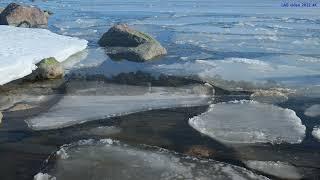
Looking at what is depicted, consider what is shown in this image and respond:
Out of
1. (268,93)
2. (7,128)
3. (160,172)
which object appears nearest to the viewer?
(160,172)

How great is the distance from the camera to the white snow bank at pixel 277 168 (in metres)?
5.31

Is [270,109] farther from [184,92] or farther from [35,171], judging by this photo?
[35,171]

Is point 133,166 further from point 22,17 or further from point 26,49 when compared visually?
point 22,17

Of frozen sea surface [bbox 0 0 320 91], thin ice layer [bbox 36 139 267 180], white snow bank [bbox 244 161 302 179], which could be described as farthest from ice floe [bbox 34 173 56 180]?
frozen sea surface [bbox 0 0 320 91]

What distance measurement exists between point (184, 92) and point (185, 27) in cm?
1078

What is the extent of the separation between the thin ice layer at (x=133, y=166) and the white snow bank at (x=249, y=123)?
1.01 metres

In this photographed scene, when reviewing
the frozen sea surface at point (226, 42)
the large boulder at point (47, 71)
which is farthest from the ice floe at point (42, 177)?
the frozen sea surface at point (226, 42)

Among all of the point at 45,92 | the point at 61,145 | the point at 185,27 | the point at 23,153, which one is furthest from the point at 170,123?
the point at 185,27

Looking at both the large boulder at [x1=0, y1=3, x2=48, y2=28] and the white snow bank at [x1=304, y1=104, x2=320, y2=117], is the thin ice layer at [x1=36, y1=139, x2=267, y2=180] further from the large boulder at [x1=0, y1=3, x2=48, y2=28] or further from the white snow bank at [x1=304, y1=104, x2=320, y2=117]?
the large boulder at [x1=0, y1=3, x2=48, y2=28]

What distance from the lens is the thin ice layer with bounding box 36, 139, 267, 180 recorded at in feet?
16.7

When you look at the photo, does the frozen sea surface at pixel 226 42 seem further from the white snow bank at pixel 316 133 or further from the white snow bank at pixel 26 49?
the white snow bank at pixel 316 133

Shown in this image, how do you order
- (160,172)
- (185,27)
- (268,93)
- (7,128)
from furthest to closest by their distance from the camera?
(185,27) < (268,93) < (7,128) < (160,172)

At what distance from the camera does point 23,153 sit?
5.93 metres

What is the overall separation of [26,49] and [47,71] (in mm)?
2087
